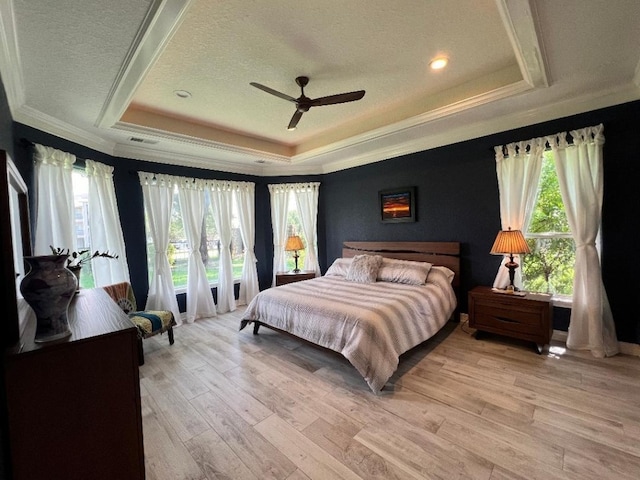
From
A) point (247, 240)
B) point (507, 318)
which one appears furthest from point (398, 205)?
point (247, 240)

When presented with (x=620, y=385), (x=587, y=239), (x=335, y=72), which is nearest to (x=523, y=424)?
(x=620, y=385)

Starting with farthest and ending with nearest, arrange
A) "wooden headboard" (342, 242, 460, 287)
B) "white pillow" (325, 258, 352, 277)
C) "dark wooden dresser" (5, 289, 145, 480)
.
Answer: "white pillow" (325, 258, 352, 277) → "wooden headboard" (342, 242, 460, 287) → "dark wooden dresser" (5, 289, 145, 480)

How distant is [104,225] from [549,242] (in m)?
5.24

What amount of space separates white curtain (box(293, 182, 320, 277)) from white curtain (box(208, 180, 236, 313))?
1.28m

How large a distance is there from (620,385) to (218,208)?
504 cm

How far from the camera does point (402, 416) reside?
1.99 m

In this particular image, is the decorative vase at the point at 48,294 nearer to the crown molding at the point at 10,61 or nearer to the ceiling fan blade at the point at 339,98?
the crown molding at the point at 10,61

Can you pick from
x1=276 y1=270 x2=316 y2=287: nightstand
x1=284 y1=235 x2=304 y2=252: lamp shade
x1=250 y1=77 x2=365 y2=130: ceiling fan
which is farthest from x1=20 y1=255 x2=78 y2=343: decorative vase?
x1=284 y1=235 x2=304 y2=252: lamp shade

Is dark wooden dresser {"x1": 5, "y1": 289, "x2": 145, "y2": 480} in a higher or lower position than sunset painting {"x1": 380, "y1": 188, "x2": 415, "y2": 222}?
lower

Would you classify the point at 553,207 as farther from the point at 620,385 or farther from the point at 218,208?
the point at 218,208

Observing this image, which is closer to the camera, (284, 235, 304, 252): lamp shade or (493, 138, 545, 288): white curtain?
(493, 138, 545, 288): white curtain

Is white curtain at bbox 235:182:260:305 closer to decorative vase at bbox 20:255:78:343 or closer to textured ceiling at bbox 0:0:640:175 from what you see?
textured ceiling at bbox 0:0:640:175

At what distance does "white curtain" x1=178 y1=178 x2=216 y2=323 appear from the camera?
4.23 metres

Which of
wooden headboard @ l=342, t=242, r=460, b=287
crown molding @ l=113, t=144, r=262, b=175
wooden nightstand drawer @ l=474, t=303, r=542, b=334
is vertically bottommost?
wooden nightstand drawer @ l=474, t=303, r=542, b=334
